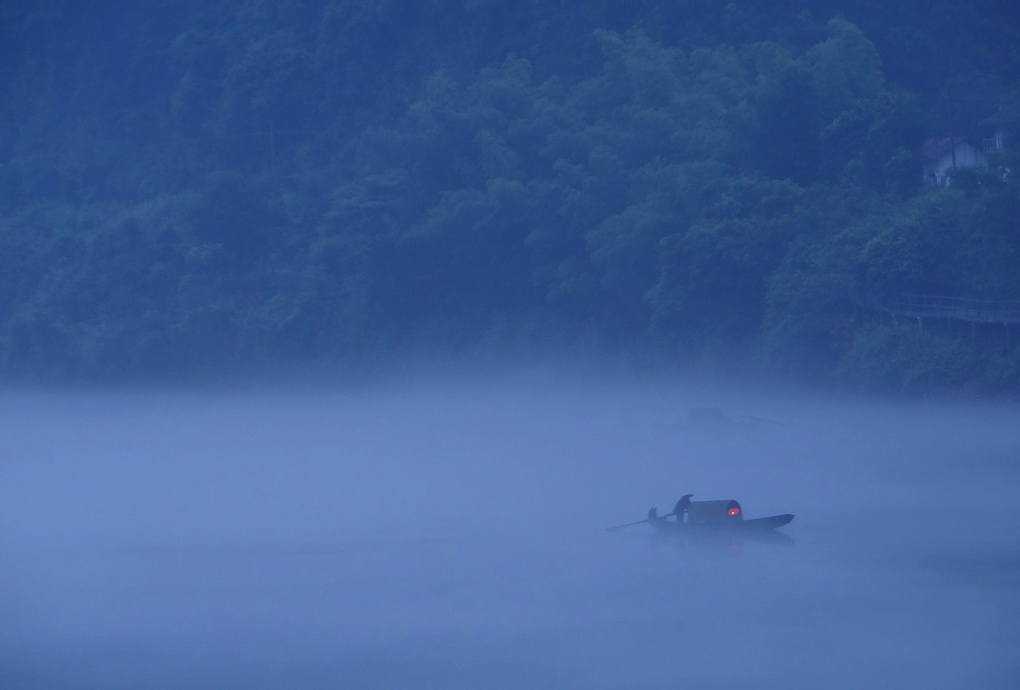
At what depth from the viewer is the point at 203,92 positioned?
49.8m

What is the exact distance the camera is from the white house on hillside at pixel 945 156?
3338 centimetres

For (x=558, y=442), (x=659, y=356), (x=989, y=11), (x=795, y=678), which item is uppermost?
(x=989, y=11)

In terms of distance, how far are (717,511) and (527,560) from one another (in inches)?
89.2

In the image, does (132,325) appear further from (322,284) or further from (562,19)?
(562,19)

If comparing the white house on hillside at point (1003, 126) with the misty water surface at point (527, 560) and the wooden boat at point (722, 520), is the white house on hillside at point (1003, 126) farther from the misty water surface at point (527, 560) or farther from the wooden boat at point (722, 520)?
the wooden boat at point (722, 520)

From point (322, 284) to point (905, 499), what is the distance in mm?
22965

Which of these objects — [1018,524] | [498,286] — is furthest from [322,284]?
[1018,524]

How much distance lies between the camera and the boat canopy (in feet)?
52.7

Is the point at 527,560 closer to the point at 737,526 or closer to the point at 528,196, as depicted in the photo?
the point at 737,526

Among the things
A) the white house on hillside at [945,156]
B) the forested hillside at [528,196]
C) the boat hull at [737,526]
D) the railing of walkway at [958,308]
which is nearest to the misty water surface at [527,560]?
the boat hull at [737,526]

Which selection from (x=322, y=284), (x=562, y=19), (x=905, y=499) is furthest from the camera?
(x=562, y=19)

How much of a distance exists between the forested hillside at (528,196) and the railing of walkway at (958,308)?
0.29 metres

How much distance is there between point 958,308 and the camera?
88.4 ft

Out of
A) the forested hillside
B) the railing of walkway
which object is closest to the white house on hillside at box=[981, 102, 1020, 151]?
the forested hillside
